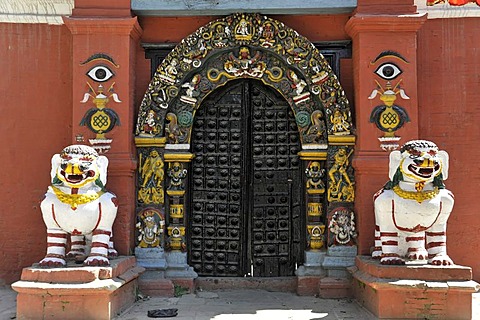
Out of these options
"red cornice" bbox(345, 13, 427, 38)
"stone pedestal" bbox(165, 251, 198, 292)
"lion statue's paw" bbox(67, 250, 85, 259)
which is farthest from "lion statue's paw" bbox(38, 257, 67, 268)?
"red cornice" bbox(345, 13, 427, 38)

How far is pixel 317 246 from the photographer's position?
23.4ft

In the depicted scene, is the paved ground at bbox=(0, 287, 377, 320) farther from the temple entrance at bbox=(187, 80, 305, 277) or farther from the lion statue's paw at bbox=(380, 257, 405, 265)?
the lion statue's paw at bbox=(380, 257, 405, 265)

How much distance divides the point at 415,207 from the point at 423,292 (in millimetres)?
815

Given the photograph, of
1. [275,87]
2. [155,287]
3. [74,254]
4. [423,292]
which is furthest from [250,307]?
[275,87]

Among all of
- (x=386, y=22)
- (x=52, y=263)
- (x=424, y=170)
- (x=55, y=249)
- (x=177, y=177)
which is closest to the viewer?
(x=424, y=170)

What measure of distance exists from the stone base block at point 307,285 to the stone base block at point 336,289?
0.15 metres

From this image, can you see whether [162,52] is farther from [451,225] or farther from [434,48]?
[451,225]

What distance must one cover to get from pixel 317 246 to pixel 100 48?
3429 mm

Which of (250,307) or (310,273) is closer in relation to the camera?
(250,307)

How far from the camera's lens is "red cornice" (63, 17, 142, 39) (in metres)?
6.87

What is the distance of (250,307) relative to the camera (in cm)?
649

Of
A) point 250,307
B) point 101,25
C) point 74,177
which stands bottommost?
point 250,307

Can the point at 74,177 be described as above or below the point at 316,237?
above

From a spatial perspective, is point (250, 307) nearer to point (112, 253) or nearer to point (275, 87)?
point (112, 253)
